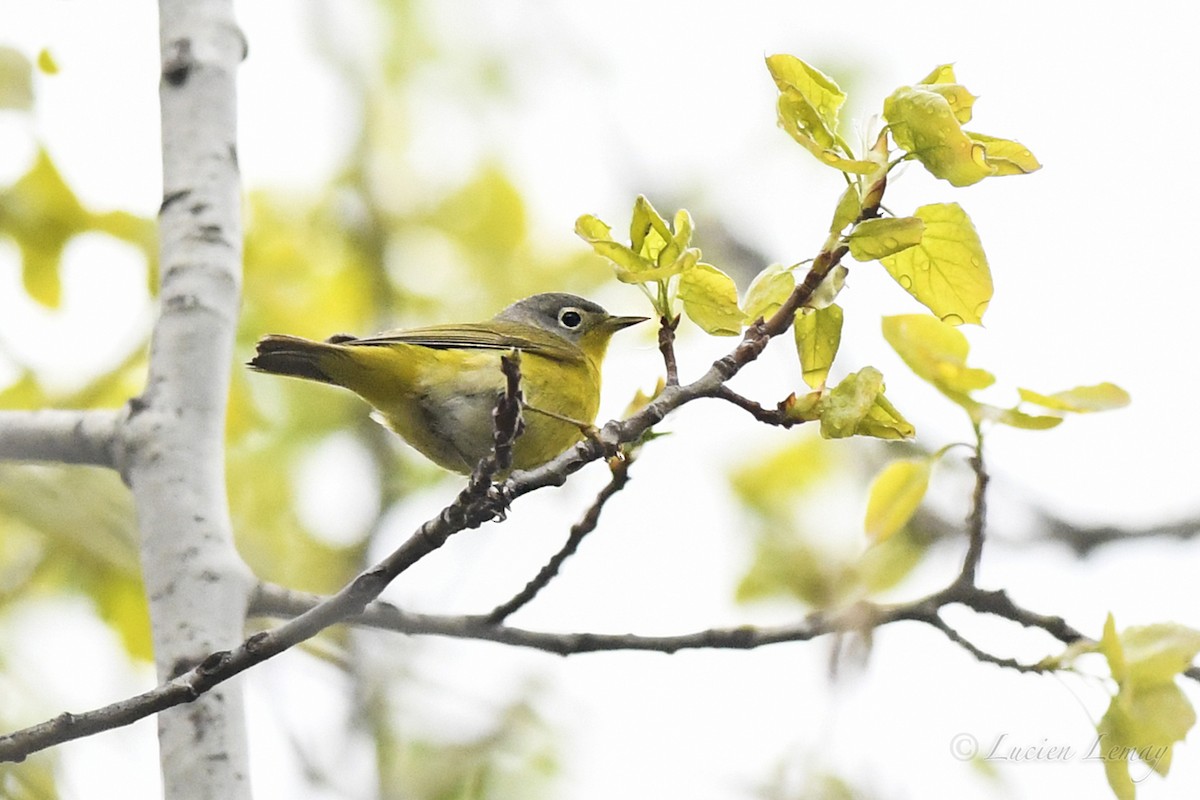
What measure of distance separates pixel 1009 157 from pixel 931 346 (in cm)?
38

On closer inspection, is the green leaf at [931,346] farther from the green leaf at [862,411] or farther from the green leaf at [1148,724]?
the green leaf at [1148,724]

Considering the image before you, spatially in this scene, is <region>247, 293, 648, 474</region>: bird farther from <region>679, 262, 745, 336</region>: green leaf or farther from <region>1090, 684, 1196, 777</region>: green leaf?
<region>1090, 684, 1196, 777</region>: green leaf

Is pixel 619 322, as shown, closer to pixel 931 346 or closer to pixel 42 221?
pixel 42 221

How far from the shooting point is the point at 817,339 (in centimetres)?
239

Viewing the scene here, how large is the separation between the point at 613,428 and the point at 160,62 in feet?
6.52

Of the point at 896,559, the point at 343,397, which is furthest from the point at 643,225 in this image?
the point at 343,397

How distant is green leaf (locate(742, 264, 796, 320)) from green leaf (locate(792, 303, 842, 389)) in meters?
0.06

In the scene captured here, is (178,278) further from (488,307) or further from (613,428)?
(488,307)

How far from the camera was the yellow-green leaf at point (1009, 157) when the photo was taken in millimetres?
2195

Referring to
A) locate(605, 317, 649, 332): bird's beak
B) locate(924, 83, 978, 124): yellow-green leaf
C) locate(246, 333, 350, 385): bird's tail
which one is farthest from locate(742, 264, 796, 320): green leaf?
locate(605, 317, 649, 332): bird's beak

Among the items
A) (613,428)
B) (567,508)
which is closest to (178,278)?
(613,428)

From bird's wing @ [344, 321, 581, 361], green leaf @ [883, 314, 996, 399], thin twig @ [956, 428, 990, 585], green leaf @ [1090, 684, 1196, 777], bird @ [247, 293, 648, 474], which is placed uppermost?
bird's wing @ [344, 321, 581, 361]

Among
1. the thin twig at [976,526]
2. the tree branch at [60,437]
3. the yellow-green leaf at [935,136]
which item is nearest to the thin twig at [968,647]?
the thin twig at [976,526]

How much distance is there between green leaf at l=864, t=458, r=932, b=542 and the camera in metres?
2.52
